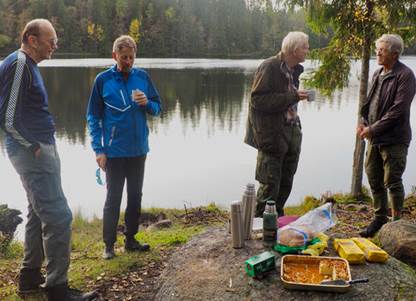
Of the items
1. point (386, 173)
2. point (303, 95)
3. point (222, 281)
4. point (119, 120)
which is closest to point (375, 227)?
point (386, 173)

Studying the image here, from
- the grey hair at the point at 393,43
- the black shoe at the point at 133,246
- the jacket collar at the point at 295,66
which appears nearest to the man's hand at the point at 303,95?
the jacket collar at the point at 295,66

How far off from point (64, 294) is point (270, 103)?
2567 mm

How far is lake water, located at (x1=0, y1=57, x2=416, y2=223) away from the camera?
11203mm

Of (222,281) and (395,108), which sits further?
(395,108)

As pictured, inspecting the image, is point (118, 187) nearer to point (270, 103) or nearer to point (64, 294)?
point (64, 294)

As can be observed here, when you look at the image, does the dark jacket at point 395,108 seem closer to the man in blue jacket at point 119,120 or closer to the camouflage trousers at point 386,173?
the camouflage trousers at point 386,173

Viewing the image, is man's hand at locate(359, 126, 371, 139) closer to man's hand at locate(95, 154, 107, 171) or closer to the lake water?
man's hand at locate(95, 154, 107, 171)

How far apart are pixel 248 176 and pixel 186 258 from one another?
925cm

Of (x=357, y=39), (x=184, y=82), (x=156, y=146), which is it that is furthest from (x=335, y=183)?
(x=184, y=82)

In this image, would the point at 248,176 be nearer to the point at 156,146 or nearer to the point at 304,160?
the point at 304,160

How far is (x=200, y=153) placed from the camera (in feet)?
50.6

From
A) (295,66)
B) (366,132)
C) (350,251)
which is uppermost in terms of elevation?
(295,66)

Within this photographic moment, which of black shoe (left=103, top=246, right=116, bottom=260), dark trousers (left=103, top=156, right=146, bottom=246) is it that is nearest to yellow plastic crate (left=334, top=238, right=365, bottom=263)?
dark trousers (left=103, top=156, right=146, bottom=246)

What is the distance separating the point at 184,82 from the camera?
33.3 metres
